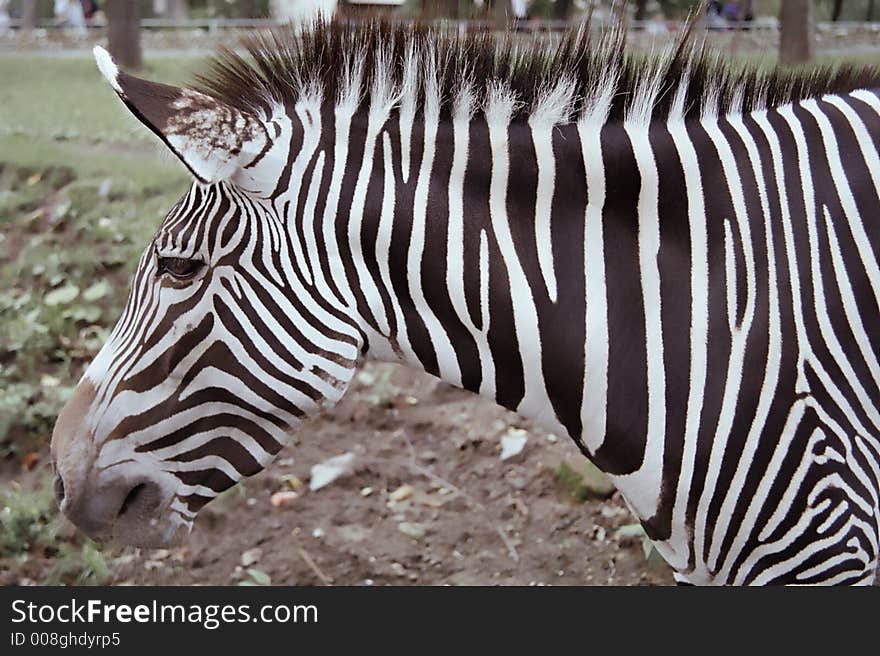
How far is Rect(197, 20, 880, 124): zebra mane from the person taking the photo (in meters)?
1.86

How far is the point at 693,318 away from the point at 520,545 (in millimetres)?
2162

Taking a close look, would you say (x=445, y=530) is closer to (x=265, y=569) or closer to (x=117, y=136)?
(x=265, y=569)

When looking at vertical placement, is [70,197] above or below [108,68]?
below

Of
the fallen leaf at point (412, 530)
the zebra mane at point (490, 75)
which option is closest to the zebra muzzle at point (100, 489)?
the zebra mane at point (490, 75)

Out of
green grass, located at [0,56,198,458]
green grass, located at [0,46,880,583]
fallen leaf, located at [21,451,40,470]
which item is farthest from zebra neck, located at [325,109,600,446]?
green grass, located at [0,56,198,458]

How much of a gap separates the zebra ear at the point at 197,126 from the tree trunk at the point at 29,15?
426cm

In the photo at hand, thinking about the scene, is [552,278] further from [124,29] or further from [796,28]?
[124,29]

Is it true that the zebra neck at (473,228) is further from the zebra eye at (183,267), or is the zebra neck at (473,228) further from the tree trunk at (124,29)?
the tree trunk at (124,29)

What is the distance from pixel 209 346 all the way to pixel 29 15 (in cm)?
462

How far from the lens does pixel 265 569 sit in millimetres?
3572

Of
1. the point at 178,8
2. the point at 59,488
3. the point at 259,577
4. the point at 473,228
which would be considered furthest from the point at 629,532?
the point at 178,8

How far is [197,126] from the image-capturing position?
1.68 m

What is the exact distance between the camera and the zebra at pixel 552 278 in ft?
5.89

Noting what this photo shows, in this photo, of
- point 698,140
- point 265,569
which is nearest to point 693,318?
point 698,140
